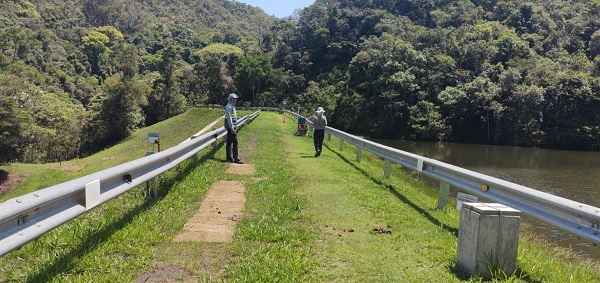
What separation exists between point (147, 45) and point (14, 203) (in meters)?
164

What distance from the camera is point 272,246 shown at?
14.4 ft

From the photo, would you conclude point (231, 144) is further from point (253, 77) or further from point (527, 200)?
point (253, 77)

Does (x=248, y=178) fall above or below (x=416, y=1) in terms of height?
below

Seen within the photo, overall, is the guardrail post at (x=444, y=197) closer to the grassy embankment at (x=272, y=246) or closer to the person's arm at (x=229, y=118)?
the grassy embankment at (x=272, y=246)

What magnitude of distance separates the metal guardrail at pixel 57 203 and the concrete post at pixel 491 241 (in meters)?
3.76

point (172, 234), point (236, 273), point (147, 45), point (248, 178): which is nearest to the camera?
point (236, 273)

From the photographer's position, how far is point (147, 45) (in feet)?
502

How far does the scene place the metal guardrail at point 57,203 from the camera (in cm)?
291

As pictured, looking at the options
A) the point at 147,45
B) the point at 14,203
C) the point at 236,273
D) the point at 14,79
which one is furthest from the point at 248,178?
the point at 147,45

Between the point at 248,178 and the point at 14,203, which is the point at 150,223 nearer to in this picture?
the point at 14,203

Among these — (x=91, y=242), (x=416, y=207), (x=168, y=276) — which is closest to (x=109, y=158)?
(x=416, y=207)

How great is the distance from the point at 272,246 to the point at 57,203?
2.12m

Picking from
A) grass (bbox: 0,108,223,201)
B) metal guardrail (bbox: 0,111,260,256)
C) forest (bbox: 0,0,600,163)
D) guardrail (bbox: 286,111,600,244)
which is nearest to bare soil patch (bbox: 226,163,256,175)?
metal guardrail (bbox: 0,111,260,256)

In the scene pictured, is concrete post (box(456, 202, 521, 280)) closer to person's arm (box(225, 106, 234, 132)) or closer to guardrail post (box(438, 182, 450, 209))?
guardrail post (box(438, 182, 450, 209))
